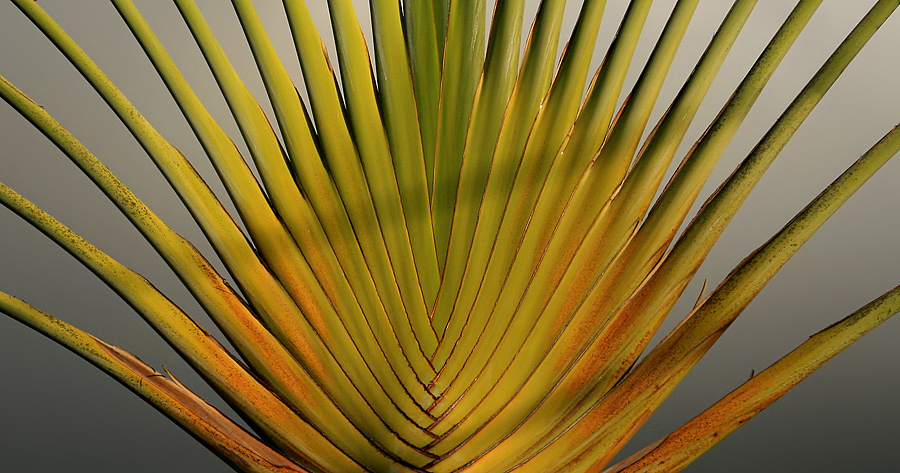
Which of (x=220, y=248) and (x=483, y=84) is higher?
(x=483, y=84)

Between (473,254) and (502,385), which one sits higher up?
(473,254)

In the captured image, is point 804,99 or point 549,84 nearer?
point 804,99

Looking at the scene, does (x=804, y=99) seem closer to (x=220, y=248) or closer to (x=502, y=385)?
(x=502, y=385)

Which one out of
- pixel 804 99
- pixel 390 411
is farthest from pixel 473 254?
pixel 804 99

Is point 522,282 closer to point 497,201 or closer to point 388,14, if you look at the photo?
point 497,201

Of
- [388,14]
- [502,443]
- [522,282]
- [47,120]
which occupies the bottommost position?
[502,443]

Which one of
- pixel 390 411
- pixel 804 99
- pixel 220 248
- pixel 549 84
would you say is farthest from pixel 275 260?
pixel 804 99

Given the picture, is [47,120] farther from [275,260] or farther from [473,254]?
[473,254]
